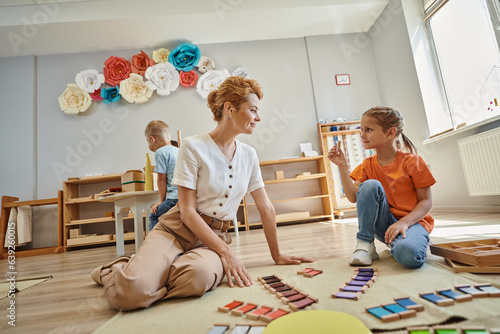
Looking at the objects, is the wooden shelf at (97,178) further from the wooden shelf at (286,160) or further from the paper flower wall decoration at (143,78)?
the wooden shelf at (286,160)

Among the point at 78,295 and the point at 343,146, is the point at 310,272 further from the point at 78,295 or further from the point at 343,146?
the point at 343,146

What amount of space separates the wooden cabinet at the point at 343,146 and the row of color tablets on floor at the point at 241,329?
401 centimetres

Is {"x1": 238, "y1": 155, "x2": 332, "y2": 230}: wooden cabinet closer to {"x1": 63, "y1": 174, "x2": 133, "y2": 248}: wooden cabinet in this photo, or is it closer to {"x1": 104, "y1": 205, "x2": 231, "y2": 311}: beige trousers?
{"x1": 63, "y1": 174, "x2": 133, "y2": 248}: wooden cabinet

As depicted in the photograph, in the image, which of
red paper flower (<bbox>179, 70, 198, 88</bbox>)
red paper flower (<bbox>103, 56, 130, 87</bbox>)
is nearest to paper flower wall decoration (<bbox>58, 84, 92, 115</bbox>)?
red paper flower (<bbox>103, 56, 130, 87</bbox>)

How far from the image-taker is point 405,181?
1.50m

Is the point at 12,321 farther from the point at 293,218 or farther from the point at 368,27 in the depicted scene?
the point at 368,27

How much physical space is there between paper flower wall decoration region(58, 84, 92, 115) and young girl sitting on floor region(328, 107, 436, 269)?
4.37m

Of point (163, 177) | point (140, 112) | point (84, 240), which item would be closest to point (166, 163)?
point (163, 177)

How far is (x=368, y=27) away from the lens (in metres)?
5.01

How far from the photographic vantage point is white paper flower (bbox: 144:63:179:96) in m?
4.68

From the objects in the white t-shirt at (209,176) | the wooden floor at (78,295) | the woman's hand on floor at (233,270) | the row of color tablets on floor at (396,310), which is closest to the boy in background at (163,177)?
the wooden floor at (78,295)

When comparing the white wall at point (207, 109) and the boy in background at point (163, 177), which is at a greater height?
the white wall at point (207, 109)

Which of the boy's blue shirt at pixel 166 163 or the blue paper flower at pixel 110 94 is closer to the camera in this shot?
the boy's blue shirt at pixel 166 163

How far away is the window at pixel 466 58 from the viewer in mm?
3201
